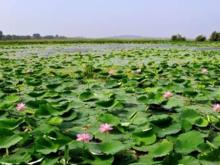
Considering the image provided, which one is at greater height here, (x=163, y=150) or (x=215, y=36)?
(x=163, y=150)

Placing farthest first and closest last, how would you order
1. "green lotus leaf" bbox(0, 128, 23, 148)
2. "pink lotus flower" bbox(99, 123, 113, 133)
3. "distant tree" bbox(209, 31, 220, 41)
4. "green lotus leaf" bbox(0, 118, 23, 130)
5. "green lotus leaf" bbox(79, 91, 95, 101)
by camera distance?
"distant tree" bbox(209, 31, 220, 41), "green lotus leaf" bbox(79, 91, 95, 101), "green lotus leaf" bbox(0, 118, 23, 130), "pink lotus flower" bbox(99, 123, 113, 133), "green lotus leaf" bbox(0, 128, 23, 148)

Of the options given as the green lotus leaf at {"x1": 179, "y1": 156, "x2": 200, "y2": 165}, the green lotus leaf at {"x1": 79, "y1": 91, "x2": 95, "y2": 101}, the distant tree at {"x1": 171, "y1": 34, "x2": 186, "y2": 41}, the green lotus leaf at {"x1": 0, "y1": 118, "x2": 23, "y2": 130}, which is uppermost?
the green lotus leaf at {"x1": 179, "y1": 156, "x2": 200, "y2": 165}

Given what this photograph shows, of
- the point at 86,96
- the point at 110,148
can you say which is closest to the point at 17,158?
the point at 110,148

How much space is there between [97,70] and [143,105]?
9.33 feet

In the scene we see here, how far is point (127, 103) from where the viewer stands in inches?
107

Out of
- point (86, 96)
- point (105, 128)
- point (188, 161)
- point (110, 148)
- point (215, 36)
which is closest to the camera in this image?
point (188, 161)

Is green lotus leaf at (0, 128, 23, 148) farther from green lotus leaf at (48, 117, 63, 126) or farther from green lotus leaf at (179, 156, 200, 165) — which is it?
green lotus leaf at (179, 156, 200, 165)

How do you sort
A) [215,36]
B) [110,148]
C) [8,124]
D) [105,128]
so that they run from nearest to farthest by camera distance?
[110,148]
[105,128]
[8,124]
[215,36]

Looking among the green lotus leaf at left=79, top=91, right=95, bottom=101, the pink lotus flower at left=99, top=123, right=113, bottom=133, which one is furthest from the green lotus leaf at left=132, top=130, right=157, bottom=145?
the green lotus leaf at left=79, top=91, right=95, bottom=101

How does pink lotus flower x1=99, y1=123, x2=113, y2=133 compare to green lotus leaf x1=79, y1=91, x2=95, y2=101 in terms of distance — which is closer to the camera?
pink lotus flower x1=99, y1=123, x2=113, y2=133

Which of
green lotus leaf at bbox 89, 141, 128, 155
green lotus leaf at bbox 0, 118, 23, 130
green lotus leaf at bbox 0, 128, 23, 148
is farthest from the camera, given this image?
green lotus leaf at bbox 0, 118, 23, 130

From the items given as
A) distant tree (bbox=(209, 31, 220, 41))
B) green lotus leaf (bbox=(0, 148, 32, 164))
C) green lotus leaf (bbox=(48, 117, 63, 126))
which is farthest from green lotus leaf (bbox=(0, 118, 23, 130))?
distant tree (bbox=(209, 31, 220, 41))

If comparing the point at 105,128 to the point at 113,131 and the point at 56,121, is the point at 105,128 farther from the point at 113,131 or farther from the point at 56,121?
the point at 56,121

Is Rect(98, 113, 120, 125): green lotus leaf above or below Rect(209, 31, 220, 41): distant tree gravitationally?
above
